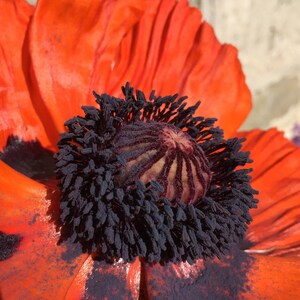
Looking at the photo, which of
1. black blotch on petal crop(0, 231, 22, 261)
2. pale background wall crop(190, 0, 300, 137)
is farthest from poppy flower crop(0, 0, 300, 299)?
pale background wall crop(190, 0, 300, 137)

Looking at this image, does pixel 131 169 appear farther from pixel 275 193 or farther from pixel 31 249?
pixel 275 193

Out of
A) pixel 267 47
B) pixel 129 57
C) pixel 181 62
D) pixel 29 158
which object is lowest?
pixel 29 158

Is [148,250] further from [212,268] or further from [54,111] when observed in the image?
[54,111]

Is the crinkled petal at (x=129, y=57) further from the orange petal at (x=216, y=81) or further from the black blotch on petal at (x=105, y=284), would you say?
the black blotch on petal at (x=105, y=284)

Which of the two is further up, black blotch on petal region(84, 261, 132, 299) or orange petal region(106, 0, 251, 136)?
orange petal region(106, 0, 251, 136)

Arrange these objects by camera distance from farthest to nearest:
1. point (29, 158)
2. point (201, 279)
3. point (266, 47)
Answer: point (266, 47)
point (29, 158)
point (201, 279)

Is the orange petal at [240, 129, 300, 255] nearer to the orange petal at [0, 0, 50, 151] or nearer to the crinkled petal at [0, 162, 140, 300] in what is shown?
the crinkled petal at [0, 162, 140, 300]

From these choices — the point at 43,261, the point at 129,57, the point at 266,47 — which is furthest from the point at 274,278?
the point at 266,47
